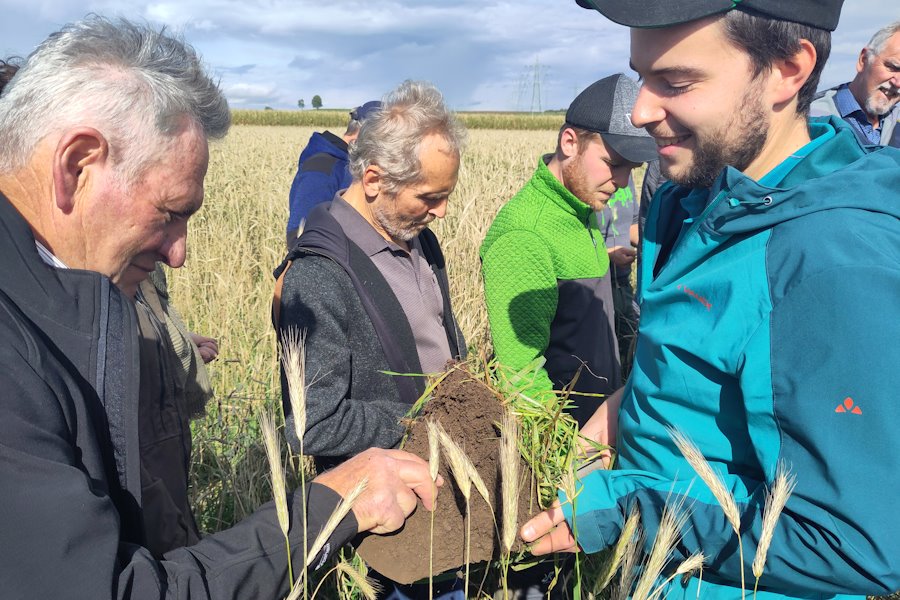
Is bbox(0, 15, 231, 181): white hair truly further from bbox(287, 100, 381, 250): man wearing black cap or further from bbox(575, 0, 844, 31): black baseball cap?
bbox(287, 100, 381, 250): man wearing black cap

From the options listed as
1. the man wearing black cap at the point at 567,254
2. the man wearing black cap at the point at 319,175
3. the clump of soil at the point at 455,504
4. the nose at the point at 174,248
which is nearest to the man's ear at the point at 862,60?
the man wearing black cap at the point at 567,254

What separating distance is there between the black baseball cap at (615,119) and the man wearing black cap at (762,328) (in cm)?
134

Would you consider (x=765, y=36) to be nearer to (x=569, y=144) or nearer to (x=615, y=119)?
(x=615, y=119)

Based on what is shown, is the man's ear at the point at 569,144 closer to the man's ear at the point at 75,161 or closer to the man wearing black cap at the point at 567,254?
the man wearing black cap at the point at 567,254

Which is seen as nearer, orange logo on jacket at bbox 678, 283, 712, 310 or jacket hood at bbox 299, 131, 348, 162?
orange logo on jacket at bbox 678, 283, 712, 310

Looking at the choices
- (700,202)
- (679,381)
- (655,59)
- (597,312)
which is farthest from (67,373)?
(597,312)

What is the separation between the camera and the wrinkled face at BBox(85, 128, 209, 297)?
1367mm

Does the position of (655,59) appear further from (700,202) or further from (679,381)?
(679,381)

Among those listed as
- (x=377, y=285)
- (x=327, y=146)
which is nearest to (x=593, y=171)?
(x=377, y=285)

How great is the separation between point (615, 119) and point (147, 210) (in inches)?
80.1

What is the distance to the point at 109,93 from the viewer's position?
1.33 meters

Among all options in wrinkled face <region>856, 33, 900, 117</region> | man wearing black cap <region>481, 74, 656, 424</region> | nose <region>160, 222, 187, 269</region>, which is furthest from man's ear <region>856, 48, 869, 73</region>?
nose <region>160, 222, 187, 269</region>

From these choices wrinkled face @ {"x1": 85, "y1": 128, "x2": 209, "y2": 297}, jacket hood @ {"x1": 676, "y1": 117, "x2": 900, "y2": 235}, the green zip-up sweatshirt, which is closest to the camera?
jacket hood @ {"x1": 676, "y1": 117, "x2": 900, "y2": 235}

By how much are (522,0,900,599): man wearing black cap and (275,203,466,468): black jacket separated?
75 centimetres
